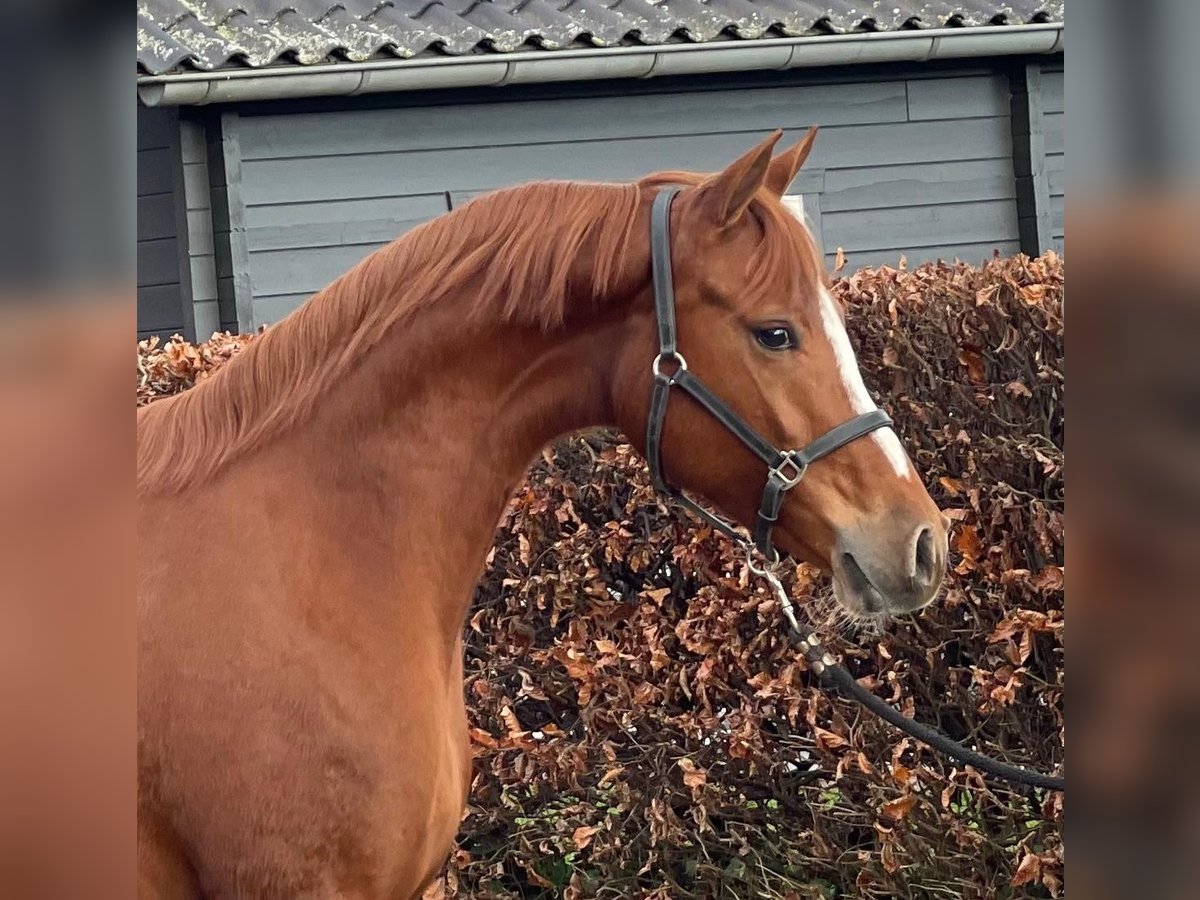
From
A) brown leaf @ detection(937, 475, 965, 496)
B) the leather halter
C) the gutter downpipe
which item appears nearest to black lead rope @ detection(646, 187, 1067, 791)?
the leather halter

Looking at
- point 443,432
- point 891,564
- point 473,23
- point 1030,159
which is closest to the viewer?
point 891,564

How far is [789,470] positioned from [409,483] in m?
0.61

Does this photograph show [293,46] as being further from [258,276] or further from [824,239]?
[824,239]

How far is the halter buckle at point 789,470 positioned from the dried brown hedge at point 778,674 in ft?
4.83

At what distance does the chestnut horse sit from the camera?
5.84ft

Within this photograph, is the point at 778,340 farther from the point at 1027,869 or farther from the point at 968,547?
the point at 1027,869

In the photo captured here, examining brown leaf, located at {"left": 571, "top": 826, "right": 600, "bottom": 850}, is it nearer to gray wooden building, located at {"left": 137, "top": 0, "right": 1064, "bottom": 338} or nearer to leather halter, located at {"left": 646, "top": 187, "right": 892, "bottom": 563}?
leather halter, located at {"left": 646, "top": 187, "right": 892, "bottom": 563}

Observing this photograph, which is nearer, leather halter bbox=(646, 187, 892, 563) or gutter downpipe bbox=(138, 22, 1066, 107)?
leather halter bbox=(646, 187, 892, 563)

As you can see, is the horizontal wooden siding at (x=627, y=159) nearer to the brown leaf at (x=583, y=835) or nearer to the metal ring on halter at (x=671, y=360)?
the brown leaf at (x=583, y=835)

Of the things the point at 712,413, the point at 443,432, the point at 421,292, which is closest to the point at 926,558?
the point at 712,413

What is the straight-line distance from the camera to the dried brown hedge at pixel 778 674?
3.30 metres

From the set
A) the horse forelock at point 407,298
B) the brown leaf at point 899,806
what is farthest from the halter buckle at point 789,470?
the brown leaf at point 899,806

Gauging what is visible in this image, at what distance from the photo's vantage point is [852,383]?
191cm

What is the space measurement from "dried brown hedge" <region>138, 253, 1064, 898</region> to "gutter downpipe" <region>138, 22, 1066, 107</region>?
2651 millimetres
